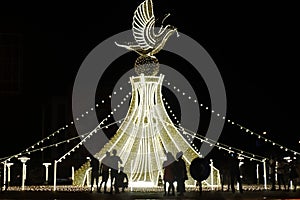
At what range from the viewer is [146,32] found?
77.4ft

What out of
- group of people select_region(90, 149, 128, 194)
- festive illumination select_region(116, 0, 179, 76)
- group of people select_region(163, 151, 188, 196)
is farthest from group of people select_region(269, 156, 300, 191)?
festive illumination select_region(116, 0, 179, 76)

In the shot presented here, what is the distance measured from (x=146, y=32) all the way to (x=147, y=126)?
371 centimetres

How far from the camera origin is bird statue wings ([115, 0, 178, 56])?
931 inches

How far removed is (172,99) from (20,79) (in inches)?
389

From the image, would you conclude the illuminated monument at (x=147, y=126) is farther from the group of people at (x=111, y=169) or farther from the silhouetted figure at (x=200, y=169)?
the silhouetted figure at (x=200, y=169)

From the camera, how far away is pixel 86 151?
38.4 metres

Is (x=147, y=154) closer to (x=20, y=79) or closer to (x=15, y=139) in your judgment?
(x=20, y=79)

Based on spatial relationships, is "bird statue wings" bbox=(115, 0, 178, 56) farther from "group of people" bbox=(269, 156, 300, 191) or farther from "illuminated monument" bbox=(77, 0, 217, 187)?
"group of people" bbox=(269, 156, 300, 191)

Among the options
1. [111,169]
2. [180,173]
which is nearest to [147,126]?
[111,169]

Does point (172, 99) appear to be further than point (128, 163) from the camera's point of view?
Yes

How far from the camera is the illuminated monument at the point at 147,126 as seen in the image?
23172 millimetres

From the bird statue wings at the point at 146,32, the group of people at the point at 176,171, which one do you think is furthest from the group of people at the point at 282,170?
the bird statue wings at the point at 146,32

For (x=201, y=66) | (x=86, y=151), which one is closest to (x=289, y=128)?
(x=201, y=66)

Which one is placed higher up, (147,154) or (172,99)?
(172,99)
